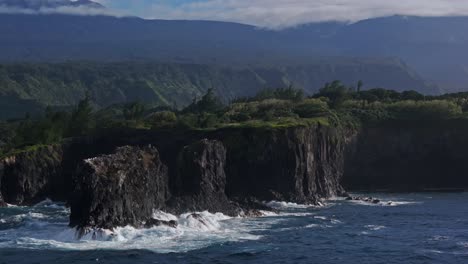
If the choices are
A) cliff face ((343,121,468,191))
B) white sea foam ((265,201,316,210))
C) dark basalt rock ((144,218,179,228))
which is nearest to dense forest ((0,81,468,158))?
cliff face ((343,121,468,191))

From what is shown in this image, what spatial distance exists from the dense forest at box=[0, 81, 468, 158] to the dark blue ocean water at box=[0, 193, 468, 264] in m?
27.4

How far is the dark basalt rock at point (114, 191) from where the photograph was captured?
227 ft

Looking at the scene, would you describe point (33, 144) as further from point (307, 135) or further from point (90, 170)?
point (90, 170)

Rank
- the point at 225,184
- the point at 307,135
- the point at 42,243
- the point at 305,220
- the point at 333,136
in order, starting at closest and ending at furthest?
the point at 42,243 < the point at 305,220 < the point at 225,184 < the point at 307,135 < the point at 333,136

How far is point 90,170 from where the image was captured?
70.1 meters

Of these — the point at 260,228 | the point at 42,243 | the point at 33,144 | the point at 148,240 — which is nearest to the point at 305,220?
the point at 260,228

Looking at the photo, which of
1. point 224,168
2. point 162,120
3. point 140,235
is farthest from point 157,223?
point 162,120

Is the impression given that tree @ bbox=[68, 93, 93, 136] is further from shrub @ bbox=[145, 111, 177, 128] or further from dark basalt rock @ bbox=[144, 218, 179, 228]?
dark basalt rock @ bbox=[144, 218, 179, 228]

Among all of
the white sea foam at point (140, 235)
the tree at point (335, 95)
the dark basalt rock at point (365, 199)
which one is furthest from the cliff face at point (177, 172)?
the tree at point (335, 95)

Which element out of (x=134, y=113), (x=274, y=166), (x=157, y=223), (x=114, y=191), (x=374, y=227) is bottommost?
(x=374, y=227)

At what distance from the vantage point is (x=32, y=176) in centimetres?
10588

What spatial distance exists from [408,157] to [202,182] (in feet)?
184

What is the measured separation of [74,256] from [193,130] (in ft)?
178

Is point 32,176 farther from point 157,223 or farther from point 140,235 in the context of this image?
point 140,235
